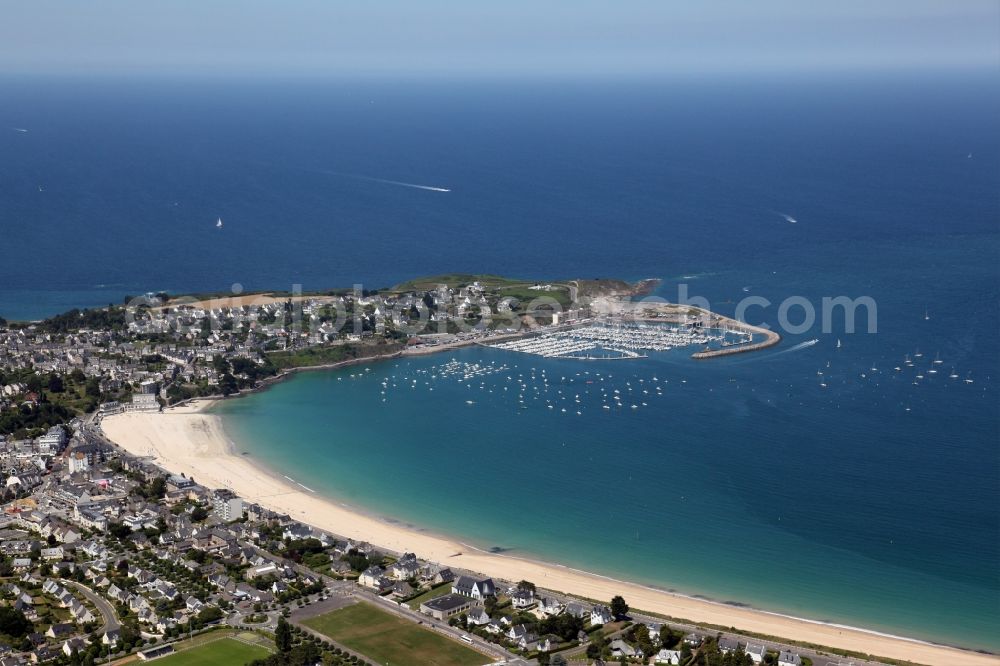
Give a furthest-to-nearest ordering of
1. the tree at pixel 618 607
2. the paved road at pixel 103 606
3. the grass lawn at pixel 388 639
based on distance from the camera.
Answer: the tree at pixel 618 607 → the paved road at pixel 103 606 → the grass lawn at pixel 388 639

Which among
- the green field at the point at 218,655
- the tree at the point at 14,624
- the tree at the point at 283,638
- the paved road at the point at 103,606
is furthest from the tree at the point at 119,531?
the tree at the point at 283,638

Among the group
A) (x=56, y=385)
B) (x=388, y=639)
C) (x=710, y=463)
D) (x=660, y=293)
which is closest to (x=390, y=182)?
(x=660, y=293)

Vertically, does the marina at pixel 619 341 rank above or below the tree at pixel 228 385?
above

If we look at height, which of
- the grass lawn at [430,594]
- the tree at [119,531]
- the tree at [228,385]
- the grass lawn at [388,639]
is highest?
the tree at [228,385]

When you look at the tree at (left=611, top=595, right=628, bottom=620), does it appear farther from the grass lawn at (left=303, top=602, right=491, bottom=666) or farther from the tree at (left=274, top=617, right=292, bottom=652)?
the tree at (left=274, top=617, right=292, bottom=652)

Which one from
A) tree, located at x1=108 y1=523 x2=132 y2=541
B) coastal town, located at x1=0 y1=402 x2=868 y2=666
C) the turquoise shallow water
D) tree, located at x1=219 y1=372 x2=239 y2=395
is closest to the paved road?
coastal town, located at x1=0 y1=402 x2=868 y2=666

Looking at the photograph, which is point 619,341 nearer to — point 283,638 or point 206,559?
point 206,559

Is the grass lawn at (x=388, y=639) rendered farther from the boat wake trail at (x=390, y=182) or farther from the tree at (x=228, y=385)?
the boat wake trail at (x=390, y=182)
